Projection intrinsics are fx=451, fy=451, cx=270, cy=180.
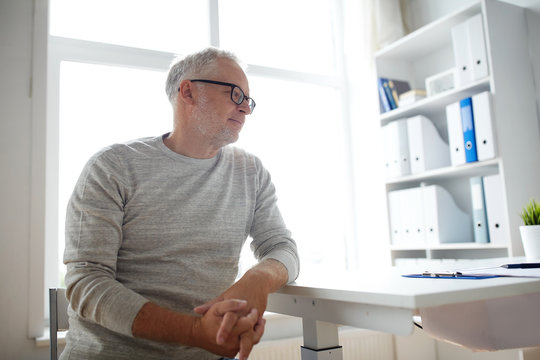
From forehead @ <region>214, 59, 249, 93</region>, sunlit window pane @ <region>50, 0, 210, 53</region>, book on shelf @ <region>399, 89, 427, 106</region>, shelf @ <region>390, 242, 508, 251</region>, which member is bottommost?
shelf @ <region>390, 242, 508, 251</region>

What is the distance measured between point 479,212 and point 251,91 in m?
1.43

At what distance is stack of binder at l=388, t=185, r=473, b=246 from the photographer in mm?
2242

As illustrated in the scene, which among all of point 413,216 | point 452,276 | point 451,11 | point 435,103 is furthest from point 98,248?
point 451,11

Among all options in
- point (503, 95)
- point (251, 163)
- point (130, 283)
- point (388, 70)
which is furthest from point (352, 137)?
point (130, 283)

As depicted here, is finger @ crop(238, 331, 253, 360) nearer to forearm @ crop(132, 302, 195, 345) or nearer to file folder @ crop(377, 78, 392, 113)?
forearm @ crop(132, 302, 195, 345)

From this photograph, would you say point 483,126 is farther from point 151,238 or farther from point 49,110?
point 49,110

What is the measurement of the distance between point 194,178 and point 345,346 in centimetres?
157

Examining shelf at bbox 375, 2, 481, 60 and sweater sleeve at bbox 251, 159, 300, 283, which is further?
shelf at bbox 375, 2, 481, 60

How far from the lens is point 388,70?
8.91 ft

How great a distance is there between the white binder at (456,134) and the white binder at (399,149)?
12.4 inches

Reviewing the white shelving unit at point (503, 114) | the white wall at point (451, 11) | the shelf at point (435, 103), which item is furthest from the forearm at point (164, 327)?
the white wall at point (451, 11)

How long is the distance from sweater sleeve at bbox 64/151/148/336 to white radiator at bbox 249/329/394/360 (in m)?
1.28

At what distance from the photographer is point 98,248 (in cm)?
107

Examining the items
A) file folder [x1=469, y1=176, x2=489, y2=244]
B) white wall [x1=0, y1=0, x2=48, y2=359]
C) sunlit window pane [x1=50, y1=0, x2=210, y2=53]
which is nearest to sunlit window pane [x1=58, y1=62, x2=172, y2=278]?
sunlit window pane [x1=50, y1=0, x2=210, y2=53]
